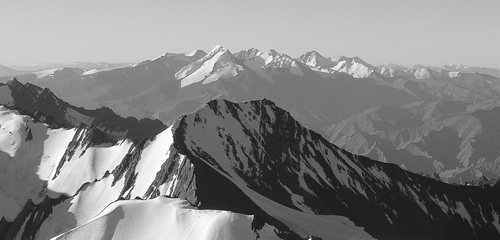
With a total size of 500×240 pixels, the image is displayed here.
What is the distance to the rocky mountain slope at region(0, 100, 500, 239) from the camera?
325ft

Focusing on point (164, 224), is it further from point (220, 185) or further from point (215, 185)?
point (220, 185)

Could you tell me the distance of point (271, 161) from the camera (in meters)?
140

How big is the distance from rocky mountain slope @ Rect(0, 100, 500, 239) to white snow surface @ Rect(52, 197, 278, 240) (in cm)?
23

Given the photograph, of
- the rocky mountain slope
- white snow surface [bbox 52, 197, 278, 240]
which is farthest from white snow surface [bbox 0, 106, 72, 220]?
white snow surface [bbox 52, 197, 278, 240]

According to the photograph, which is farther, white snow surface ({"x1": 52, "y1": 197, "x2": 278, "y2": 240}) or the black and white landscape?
the black and white landscape

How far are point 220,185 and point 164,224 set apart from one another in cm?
3072

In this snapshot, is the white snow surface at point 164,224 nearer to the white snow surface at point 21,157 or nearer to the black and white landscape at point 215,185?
the black and white landscape at point 215,185

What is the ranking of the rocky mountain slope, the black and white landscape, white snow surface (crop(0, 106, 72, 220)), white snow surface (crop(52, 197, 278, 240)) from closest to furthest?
1. white snow surface (crop(52, 197, 278, 240))
2. the black and white landscape
3. the rocky mountain slope
4. white snow surface (crop(0, 106, 72, 220))

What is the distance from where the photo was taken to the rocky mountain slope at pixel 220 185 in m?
99.1

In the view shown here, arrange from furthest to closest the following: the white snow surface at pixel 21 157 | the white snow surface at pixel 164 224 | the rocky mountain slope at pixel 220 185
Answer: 1. the white snow surface at pixel 21 157
2. the rocky mountain slope at pixel 220 185
3. the white snow surface at pixel 164 224

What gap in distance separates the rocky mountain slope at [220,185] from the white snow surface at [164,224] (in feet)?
0.77

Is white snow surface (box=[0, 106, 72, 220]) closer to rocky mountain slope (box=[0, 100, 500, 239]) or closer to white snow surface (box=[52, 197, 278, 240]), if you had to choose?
rocky mountain slope (box=[0, 100, 500, 239])

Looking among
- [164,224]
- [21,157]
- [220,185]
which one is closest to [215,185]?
[220,185]

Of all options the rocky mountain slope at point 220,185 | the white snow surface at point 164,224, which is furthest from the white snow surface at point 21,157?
the white snow surface at point 164,224
